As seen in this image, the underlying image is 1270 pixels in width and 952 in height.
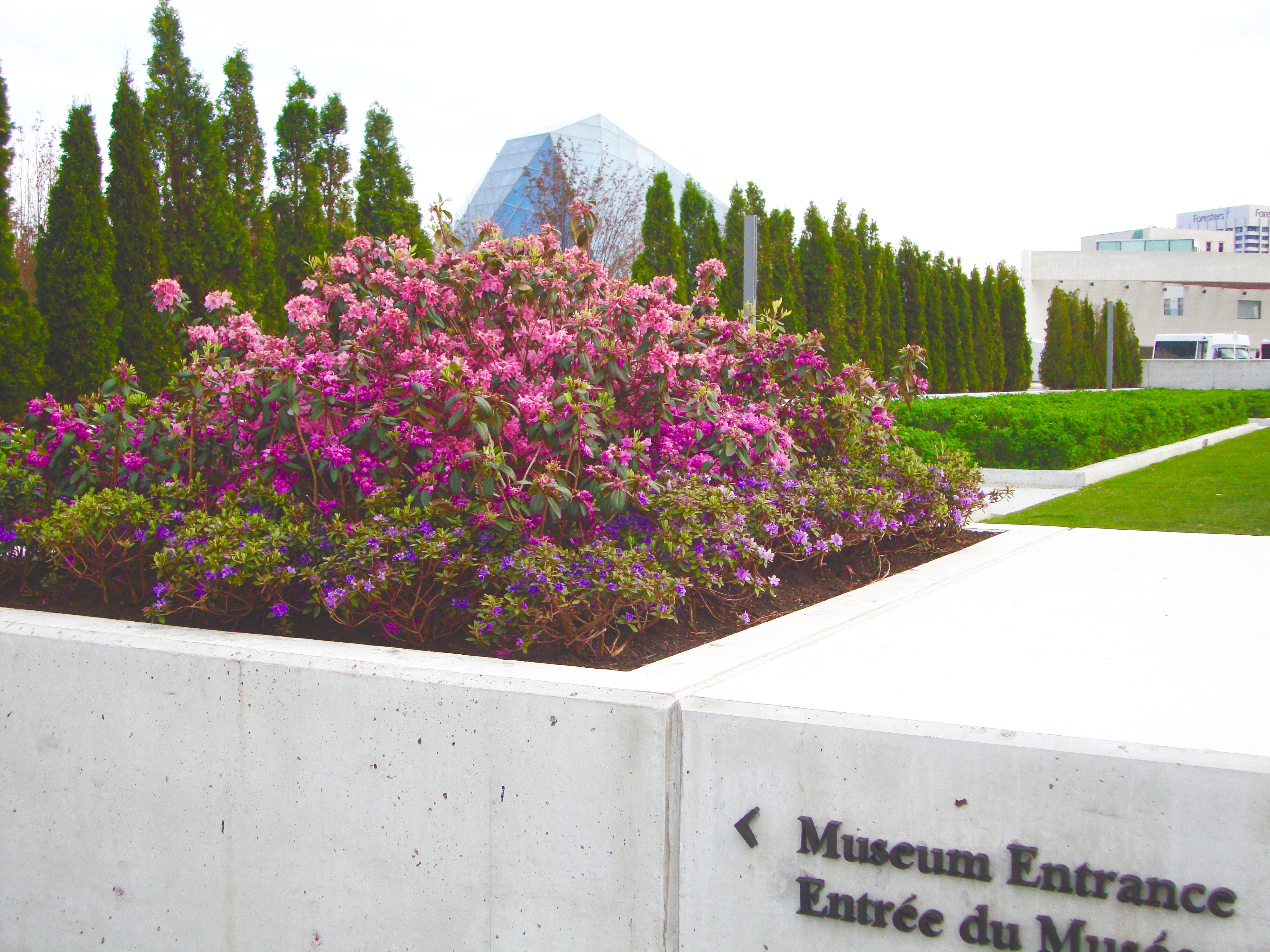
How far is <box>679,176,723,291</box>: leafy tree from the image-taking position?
706 inches

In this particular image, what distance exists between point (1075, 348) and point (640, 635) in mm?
33991

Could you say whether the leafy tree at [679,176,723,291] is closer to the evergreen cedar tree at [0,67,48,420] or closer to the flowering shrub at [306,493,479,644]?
the evergreen cedar tree at [0,67,48,420]

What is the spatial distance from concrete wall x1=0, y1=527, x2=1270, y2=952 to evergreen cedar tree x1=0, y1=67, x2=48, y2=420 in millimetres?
8082

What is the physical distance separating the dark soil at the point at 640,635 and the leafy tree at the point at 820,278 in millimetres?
15202

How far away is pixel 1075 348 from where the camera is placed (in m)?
A: 33.2

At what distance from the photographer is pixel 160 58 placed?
12.2 metres

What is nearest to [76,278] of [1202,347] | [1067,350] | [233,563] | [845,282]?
[233,563]

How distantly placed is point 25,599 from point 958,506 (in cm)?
432

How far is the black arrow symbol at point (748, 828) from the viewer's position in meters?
2.11

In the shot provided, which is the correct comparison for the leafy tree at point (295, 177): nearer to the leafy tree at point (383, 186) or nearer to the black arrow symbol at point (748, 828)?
the leafy tree at point (383, 186)

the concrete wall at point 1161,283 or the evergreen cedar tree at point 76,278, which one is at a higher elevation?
the concrete wall at point 1161,283

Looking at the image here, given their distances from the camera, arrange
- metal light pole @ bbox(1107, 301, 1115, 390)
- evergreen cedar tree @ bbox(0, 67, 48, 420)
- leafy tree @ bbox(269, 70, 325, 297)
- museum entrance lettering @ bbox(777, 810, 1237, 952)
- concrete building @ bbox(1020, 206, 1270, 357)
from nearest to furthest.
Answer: museum entrance lettering @ bbox(777, 810, 1237, 952), evergreen cedar tree @ bbox(0, 67, 48, 420), leafy tree @ bbox(269, 70, 325, 297), metal light pole @ bbox(1107, 301, 1115, 390), concrete building @ bbox(1020, 206, 1270, 357)

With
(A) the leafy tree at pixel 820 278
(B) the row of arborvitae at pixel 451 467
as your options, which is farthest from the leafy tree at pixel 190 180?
(A) the leafy tree at pixel 820 278

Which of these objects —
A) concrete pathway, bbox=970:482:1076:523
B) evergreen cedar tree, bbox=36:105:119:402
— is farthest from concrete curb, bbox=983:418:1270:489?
evergreen cedar tree, bbox=36:105:119:402
